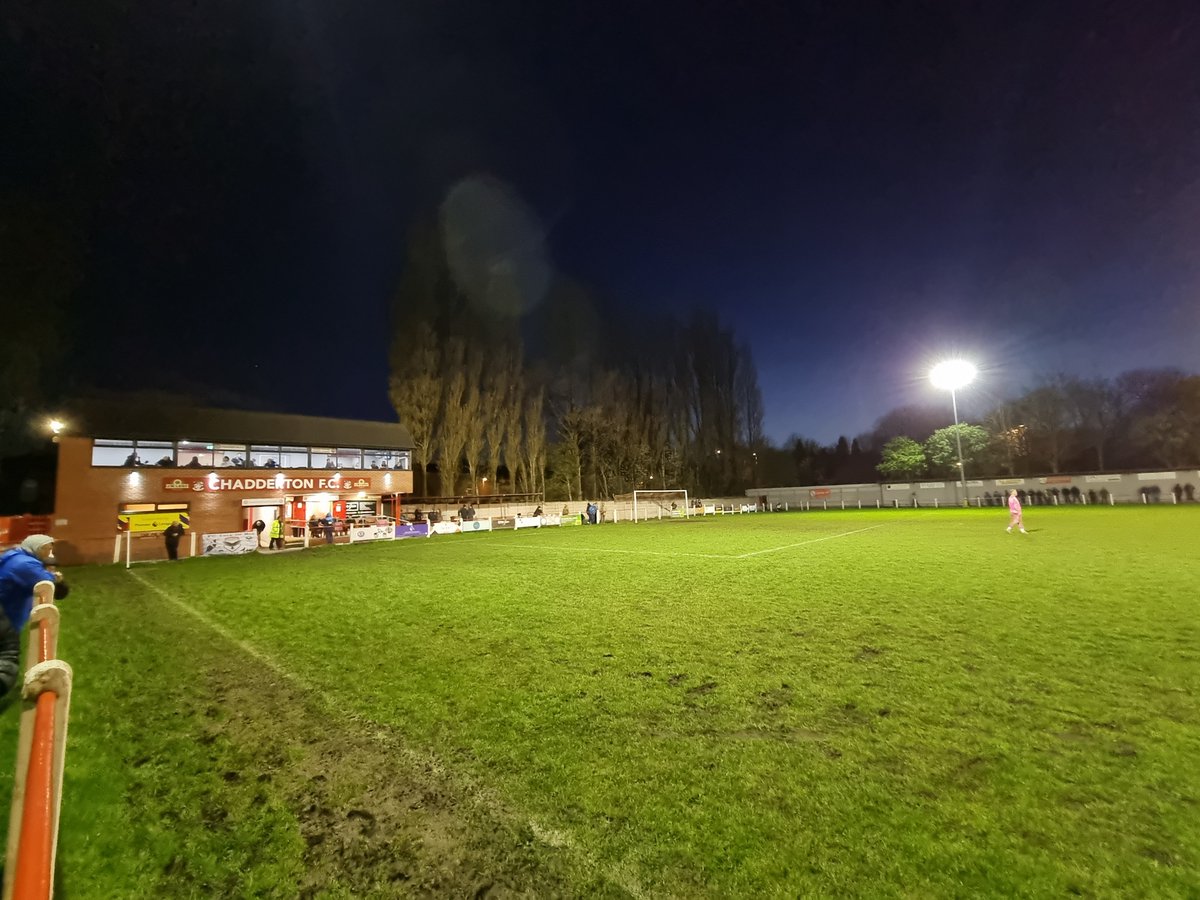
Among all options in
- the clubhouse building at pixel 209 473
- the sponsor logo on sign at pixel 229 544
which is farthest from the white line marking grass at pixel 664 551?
the clubhouse building at pixel 209 473

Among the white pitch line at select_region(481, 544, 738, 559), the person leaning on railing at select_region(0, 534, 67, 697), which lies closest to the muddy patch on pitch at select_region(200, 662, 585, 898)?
the person leaning on railing at select_region(0, 534, 67, 697)

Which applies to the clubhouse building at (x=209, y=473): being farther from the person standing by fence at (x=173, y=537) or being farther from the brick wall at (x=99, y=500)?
the person standing by fence at (x=173, y=537)

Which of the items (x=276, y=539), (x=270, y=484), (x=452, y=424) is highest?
(x=452, y=424)

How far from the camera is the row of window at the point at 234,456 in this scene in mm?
25109

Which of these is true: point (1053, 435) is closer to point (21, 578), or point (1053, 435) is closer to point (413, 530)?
point (413, 530)

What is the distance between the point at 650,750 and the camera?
411 cm

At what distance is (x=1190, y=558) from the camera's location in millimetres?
12867

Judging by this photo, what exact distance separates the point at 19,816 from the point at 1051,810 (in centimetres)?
482

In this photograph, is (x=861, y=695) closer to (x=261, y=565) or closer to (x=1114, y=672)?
(x=1114, y=672)

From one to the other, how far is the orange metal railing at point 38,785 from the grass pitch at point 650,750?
1713mm

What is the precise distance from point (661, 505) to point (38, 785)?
150 ft

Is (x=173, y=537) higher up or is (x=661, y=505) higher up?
(x=173, y=537)

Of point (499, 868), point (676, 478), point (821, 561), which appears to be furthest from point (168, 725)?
point (676, 478)

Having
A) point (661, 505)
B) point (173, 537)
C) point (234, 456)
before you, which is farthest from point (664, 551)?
point (661, 505)
